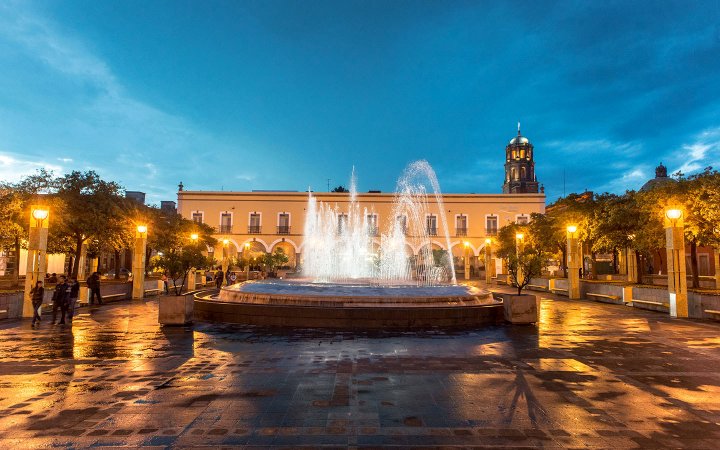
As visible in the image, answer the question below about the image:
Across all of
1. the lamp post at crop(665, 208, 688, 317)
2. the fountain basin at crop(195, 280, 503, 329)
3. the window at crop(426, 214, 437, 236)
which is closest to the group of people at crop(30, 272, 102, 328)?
the fountain basin at crop(195, 280, 503, 329)

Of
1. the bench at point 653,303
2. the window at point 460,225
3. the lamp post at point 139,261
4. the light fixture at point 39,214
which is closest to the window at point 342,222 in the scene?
the window at point 460,225

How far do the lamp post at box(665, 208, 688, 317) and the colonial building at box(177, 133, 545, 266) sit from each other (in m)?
33.6

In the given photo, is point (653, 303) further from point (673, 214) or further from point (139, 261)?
point (139, 261)

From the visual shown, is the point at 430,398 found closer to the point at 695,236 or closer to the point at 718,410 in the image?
the point at 718,410

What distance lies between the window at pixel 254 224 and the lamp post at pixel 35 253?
3468cm

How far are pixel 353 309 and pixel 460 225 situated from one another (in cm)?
3984

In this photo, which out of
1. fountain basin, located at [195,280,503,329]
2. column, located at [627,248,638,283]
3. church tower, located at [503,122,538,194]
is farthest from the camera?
church tower, located at [503,122,538,194]

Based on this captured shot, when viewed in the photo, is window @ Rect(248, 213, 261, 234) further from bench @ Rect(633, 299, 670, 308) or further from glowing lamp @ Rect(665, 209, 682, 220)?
glowing lamp @ Rect(665, 209, 682, 220)

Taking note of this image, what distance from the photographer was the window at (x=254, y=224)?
48.0 meters

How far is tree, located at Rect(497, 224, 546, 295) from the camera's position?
42.3 feet

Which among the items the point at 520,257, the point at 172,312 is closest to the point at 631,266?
the point at 520,257

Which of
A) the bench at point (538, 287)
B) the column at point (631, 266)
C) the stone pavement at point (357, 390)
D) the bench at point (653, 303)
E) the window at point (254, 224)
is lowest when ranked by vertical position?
the stone pavement at point (357, 390)

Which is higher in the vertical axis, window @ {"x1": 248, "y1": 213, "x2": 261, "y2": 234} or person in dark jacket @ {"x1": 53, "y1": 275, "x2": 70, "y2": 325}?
window @ {"x1": 248, "y1": 213, "x2": 261, "y2": 234}

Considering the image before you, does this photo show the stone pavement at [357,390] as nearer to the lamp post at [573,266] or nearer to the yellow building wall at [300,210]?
the lamp post at [573,266]
